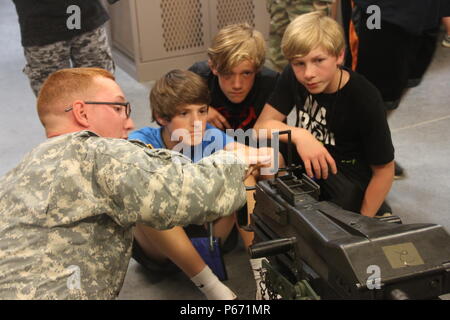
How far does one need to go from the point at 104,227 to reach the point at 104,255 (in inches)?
2.9

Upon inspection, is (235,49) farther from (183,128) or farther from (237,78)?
(183,128)

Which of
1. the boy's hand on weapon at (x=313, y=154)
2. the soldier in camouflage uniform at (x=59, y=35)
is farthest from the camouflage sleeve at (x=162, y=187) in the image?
the soldier in camouflage uniform at (x=59, y=35)

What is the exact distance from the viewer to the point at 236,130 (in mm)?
2711

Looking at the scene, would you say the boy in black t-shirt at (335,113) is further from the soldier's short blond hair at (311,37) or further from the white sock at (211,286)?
the white sock at (211,286)

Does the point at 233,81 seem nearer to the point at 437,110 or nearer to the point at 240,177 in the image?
the point at 240,177

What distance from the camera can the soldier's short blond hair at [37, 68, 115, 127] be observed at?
1723 millimetres

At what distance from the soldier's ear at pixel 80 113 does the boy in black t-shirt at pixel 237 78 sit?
983 mm

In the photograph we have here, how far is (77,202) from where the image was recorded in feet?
4.97

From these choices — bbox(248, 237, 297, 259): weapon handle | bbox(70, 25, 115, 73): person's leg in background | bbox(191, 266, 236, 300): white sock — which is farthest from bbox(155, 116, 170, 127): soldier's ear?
bbox(248, 237, 297, 259): weapon handle

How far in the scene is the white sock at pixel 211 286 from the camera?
2.27 m

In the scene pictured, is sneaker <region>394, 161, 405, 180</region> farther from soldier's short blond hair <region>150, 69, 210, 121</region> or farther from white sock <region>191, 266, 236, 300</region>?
white sock <region>191, 266, 236, 300</region>

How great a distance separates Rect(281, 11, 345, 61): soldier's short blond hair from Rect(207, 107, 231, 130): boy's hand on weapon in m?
0.44

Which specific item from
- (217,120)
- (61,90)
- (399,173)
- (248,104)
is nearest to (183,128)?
(217,120)

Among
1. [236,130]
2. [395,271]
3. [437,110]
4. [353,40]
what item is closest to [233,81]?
[236,130]
